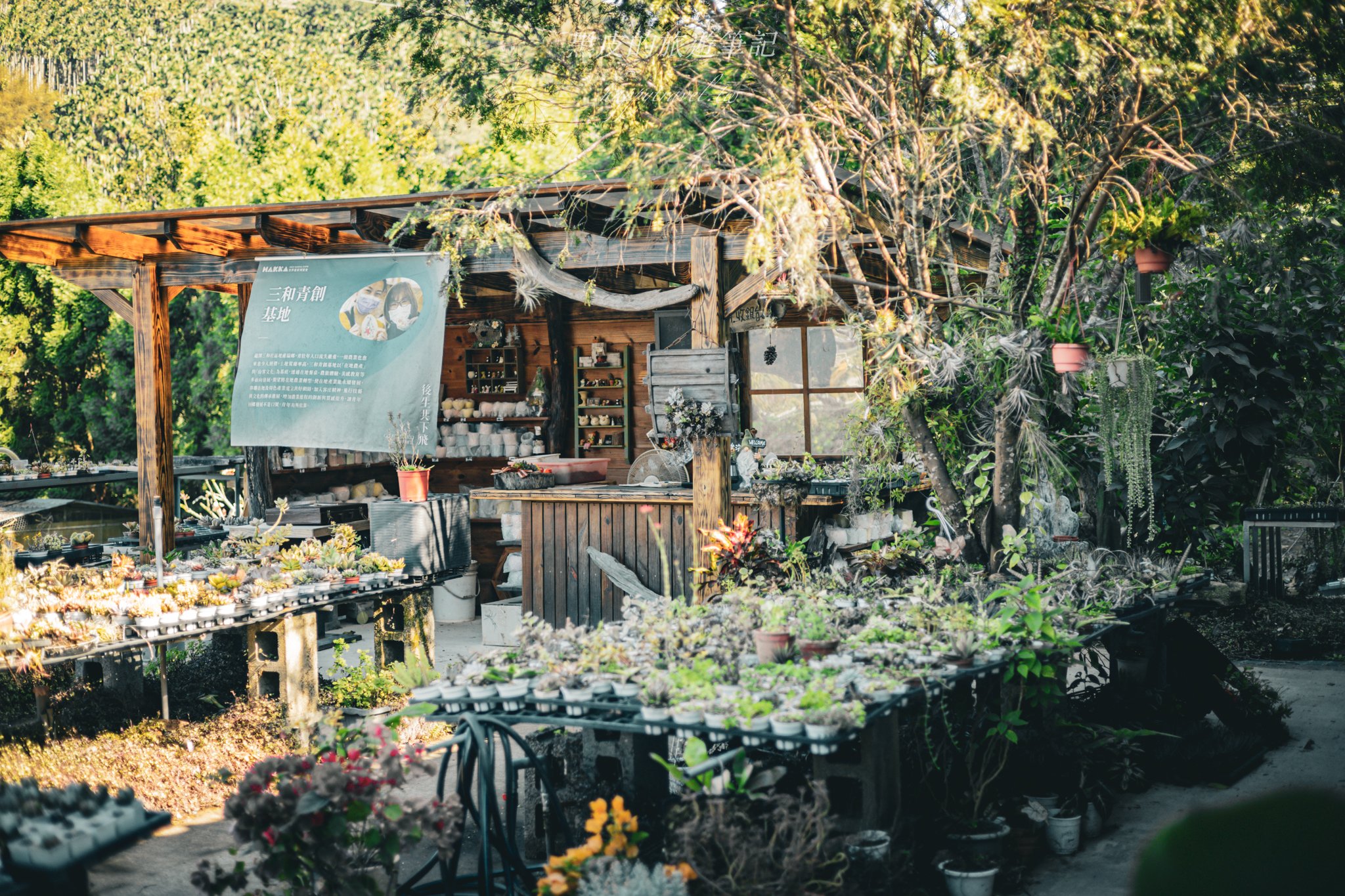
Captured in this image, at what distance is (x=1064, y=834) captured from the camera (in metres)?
4.85

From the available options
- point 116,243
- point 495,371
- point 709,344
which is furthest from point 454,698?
Answer: point 495,371

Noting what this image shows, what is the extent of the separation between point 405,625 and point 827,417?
5419mm

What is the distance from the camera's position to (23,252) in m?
9.31

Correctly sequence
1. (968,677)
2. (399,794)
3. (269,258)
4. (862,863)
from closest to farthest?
1. (862,863)
2. (968,677)
3. (399,794)
4. (269,258)

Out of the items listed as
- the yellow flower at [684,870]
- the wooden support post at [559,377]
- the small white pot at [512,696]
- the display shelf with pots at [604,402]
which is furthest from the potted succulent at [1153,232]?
the wooden support post at [559,377]

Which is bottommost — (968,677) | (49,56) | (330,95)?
(968,677)

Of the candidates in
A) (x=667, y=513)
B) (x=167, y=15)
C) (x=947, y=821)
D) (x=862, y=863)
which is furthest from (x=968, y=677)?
(x=167, y=15)

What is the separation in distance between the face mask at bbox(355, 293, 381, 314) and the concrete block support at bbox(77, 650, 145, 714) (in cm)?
303

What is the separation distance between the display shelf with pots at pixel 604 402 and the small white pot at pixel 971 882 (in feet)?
26.4

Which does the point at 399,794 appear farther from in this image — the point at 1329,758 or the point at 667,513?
the point at 1329,758

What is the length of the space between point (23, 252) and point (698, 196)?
5.82 m

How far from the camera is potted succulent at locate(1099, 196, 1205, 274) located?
17.4ft

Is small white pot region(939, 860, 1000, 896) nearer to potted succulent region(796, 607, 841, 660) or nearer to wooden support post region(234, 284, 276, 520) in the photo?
potted succulent region(796, 607, 841, 660)

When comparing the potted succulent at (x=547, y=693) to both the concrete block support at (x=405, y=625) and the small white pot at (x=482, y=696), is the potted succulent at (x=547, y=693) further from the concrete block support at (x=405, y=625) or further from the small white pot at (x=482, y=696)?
the concrete block support at (x=405, y=625)
